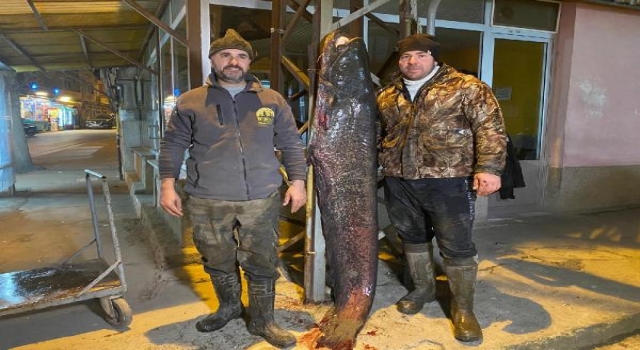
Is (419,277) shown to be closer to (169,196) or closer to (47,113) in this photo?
(169,196)

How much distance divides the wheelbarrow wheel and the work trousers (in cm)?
210

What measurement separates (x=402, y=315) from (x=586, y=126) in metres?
5.12

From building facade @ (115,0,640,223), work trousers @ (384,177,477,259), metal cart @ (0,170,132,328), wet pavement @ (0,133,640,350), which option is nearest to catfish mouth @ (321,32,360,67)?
work trousers @ (384,177,477,259)

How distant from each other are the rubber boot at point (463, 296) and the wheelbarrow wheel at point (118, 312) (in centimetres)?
230

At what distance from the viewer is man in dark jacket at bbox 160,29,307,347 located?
2.78m

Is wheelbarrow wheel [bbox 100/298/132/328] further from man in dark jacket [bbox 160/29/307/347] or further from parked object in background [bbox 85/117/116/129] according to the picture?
parked object in background [bbox 85/117/116/129]

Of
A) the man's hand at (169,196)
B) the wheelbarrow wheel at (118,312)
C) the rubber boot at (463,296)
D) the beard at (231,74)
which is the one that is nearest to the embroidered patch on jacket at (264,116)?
the beard at (231,74)

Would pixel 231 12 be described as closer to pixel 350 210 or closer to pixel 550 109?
pixel 350 210

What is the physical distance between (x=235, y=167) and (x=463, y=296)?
1.79 m

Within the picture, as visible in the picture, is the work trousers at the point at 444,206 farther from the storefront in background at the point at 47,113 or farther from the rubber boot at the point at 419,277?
the storefront in background at the point at 47,113

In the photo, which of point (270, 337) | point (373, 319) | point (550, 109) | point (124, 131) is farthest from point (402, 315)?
point (124, 131)

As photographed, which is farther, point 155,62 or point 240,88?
point 155,62

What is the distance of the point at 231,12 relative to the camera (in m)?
5.44

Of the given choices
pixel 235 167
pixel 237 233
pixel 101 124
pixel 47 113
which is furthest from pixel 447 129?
pixel 101 124
